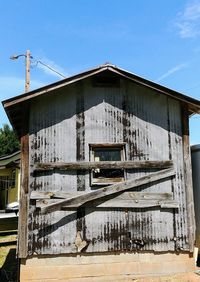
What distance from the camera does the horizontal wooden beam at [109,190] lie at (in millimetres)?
8289

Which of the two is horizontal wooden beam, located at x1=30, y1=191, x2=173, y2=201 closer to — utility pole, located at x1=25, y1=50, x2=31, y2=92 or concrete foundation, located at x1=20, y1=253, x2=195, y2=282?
concrete foundation, located at x1=20, y1=253, x2=195, y2=282

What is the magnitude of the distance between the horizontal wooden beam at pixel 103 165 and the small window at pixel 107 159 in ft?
0.59

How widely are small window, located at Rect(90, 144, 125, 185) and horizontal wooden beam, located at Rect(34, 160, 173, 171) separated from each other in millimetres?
181

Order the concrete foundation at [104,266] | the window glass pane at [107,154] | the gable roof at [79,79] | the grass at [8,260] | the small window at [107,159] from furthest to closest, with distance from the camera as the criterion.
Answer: the grass at [8,260], the window glass pane at [107,154], the small window at [107,159], the gable roof at [79,79], the concrete foundation at [104,266]

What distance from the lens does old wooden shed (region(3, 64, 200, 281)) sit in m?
8.27

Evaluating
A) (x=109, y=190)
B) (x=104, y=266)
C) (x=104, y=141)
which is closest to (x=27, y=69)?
(x=104, y=141)

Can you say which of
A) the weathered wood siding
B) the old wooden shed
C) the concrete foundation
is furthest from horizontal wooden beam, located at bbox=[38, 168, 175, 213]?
the concrete foundation

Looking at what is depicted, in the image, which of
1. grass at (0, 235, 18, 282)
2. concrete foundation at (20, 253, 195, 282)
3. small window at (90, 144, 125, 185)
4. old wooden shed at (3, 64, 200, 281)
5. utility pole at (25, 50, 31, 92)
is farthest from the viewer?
utility pole at (25, 50, 31, 92)

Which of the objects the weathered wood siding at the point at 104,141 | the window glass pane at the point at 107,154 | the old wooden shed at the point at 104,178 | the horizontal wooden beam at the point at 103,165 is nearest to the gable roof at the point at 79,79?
the old wooden shed at the point at 104,178

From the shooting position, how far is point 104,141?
891 centimetres

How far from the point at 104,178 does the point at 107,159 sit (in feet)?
1.76

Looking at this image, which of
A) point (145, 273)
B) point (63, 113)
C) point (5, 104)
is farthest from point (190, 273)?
point (5, 104)

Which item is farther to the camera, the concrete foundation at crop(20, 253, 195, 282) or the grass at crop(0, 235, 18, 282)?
the grass at crop(0, 235, 18, 282)

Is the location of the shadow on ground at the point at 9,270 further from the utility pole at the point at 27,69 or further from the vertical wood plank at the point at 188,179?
the utility pole at the point at 27,69
